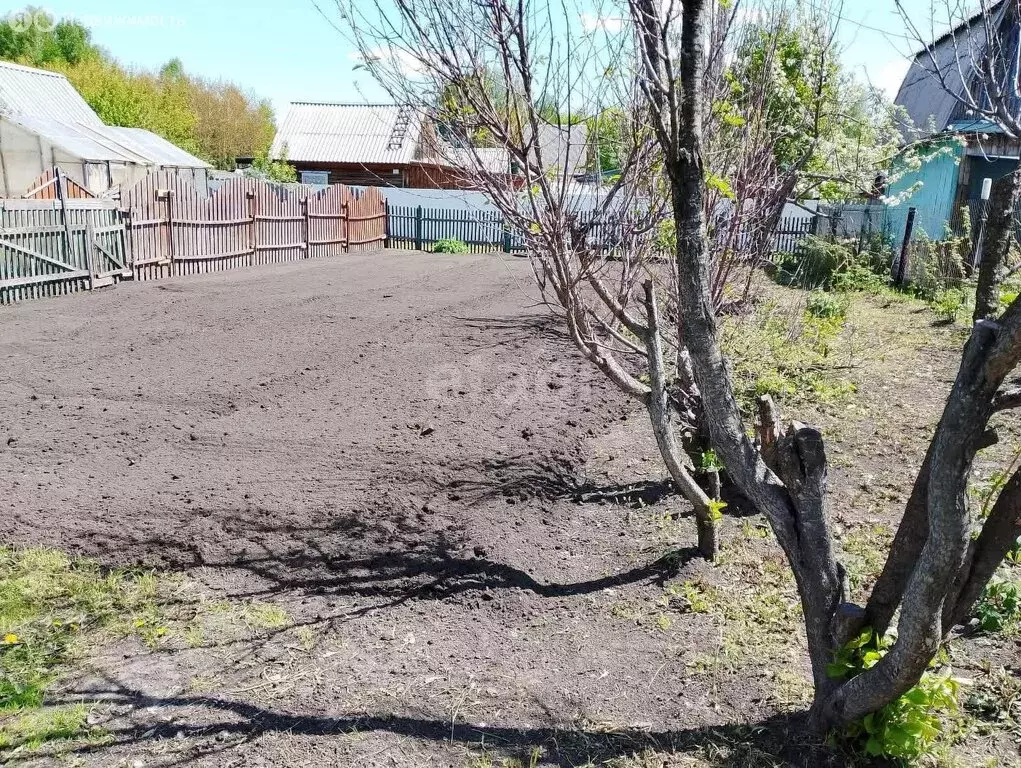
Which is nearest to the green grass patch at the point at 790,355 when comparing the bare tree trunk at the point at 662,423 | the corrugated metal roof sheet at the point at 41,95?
the bare tree trunk at the point at 662,423

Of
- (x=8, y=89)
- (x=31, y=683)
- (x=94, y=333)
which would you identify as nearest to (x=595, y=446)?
(x=31, y=683)

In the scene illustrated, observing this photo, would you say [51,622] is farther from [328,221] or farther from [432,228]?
[432,228]

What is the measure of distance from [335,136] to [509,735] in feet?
133

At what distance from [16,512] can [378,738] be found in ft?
10.4

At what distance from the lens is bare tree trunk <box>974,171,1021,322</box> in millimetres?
7137

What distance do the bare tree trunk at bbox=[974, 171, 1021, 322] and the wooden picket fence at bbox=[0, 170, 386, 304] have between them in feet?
41.3

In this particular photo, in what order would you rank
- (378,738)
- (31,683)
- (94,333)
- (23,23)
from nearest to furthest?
(378,738) → (31,683) → (94,333) → (23,23)

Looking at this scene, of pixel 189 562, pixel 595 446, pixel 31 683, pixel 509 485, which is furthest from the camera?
pixel 595 446

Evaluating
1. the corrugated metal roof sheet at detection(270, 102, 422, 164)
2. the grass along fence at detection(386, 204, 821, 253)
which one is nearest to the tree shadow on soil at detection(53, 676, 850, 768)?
the grass along fence at detection(386, 204, 821, 253)

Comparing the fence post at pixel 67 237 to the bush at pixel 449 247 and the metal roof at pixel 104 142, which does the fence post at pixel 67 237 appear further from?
the bush at pixel 449 247

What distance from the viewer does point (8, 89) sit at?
92.8 ft

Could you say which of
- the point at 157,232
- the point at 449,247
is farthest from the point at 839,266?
the point at 449,247

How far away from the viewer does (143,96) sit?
45906 mm

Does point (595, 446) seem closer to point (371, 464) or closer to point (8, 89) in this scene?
point (371, 464)
